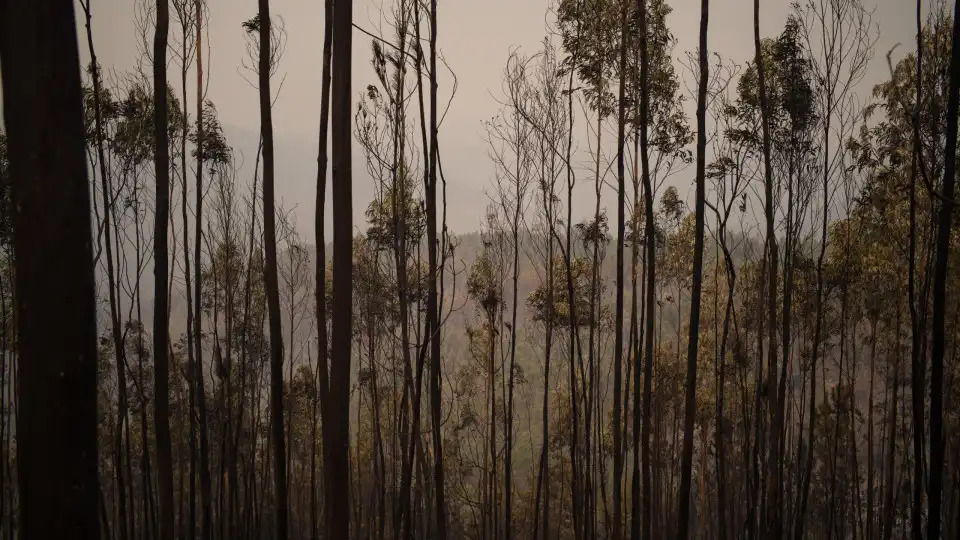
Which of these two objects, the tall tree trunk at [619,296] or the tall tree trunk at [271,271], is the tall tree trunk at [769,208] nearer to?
the tall tree trunk at [619,296]

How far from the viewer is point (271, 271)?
3.24 metres

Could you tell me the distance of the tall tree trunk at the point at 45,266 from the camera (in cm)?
147

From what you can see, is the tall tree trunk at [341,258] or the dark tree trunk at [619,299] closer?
the tall tree trunk at [341,258]

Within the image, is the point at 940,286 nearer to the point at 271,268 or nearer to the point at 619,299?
the point at 619,299

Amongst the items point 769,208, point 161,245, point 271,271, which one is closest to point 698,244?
point 769,208

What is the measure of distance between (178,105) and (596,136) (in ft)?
19.7

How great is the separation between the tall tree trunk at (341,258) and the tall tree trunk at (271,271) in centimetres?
57

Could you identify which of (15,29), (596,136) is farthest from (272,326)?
(596,136)

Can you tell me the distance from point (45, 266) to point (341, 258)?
51.7 inches

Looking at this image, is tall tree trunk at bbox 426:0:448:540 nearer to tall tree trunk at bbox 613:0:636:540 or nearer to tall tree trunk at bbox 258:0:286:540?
tall tree trunk at bbox 258:0:286:540

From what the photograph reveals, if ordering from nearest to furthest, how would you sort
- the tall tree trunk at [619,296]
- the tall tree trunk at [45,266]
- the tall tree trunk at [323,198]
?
the tall tree trunk at [45,266] → the tall tree trunk at [323,198] → the tall tree trunk at [619,296]

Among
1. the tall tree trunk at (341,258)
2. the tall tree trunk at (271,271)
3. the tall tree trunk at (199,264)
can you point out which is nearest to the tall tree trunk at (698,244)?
the tall tree trunk at (341,258)

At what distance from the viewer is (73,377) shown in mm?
1493

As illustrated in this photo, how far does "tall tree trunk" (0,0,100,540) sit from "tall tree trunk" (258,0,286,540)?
1693 mm
